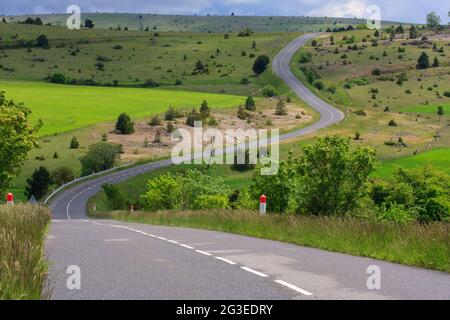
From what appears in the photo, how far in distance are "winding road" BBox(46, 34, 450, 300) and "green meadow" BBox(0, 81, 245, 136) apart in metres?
92.3

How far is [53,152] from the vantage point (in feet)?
308

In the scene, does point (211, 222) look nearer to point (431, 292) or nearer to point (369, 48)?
point (431, 292)

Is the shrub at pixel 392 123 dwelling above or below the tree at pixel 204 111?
below

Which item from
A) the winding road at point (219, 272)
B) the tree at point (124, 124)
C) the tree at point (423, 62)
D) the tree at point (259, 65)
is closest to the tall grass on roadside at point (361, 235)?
the winding road at point (219, 272)

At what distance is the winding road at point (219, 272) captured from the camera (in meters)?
9.60

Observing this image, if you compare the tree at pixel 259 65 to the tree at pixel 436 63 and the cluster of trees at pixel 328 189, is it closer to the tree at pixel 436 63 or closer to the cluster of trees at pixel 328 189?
the tree at pixel 436 63

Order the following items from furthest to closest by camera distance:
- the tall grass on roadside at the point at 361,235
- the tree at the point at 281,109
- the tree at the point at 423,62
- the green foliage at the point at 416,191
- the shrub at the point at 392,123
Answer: the tree at the point at 423,62
the tree at the point at 281,109
the shrub at the point at 392,123
the green foliage at the point at 416,191
the tall grass on roadside at the point at 361,235

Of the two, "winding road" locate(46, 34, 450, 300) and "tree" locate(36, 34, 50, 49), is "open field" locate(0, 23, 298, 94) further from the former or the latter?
"winding road" locate(46, 34, 450, 300)

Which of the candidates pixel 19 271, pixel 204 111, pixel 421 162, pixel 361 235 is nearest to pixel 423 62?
pixel 204 111

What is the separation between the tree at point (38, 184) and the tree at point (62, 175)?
5.76 meters

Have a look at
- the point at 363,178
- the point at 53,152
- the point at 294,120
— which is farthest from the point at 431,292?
the point at 294,120

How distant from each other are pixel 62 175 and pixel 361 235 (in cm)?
7522

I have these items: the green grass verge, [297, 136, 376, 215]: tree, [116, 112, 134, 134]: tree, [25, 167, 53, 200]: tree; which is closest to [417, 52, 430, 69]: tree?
the green grass verge
